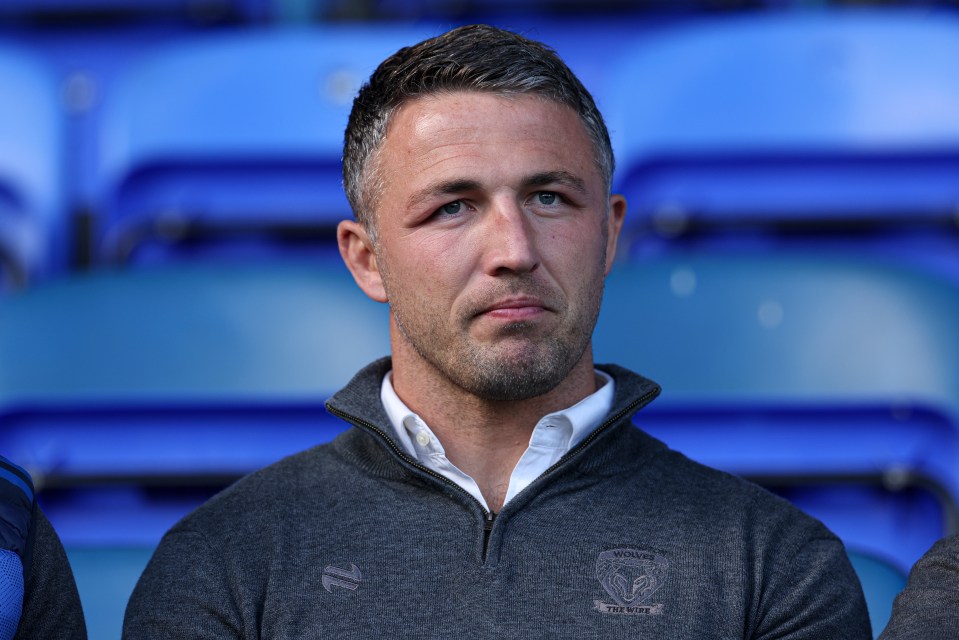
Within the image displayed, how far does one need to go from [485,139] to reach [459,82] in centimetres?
6

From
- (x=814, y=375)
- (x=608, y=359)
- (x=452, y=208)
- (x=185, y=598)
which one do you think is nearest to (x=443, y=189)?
(x=452, y=208)

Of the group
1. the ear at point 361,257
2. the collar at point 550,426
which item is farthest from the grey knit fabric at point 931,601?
the ear at point 361,257

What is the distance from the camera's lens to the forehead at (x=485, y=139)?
0.99m

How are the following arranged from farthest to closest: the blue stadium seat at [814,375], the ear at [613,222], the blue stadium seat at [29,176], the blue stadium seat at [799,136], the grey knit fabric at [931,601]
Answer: the blue stadium seat at [29,176] < the blue stadium seat at [799,136] < the blue stadium seat at [814,375] < the ear at [613,222] < the grey knit fabric at [931,601]

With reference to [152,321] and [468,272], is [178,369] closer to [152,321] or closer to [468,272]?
[152,321]

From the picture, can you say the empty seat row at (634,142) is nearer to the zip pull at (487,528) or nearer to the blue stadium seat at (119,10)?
the blue stadium seat at (119,10)

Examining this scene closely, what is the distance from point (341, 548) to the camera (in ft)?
3.17

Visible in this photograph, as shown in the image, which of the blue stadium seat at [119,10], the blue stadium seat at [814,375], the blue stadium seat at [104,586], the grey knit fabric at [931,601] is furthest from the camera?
the blue stadium seat at [119,10]

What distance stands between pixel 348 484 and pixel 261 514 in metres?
0.07

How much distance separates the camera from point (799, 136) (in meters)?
1.55

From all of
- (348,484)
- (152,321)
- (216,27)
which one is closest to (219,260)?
(152,321)

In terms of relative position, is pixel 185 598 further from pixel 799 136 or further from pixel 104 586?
pixel 799 136

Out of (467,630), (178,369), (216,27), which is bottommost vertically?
(467,630)

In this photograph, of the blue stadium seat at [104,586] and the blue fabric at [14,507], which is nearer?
the blue fabric at [14,507]
